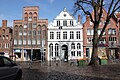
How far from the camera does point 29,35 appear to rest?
211ft

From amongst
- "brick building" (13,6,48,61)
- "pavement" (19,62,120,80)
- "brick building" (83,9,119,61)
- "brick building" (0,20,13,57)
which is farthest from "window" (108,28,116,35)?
"pavement" (19,62,120,80)

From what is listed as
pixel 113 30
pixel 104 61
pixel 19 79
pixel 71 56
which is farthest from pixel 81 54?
pixel 19 79

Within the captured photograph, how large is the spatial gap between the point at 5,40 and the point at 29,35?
8.15m

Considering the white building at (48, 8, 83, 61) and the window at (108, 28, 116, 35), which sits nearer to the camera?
the white building at (48, 8, 83, 61)

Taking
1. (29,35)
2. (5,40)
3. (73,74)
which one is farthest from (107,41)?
(73,74)

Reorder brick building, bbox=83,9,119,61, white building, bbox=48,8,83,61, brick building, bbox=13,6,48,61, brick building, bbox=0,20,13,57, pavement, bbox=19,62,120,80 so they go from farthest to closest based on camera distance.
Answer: brick building, bbox=0,20,13,57 < brick building, bbox=13,6,48,61 < white building, bbox=48,8,83,61 < brick building, bbox=83,9,119,61 < pavement, bbox=19,62,120,80

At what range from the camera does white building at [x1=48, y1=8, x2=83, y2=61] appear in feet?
200

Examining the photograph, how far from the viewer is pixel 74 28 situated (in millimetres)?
62000

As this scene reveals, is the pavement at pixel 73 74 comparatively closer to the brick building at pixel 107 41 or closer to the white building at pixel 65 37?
the white building at pixel 65 37

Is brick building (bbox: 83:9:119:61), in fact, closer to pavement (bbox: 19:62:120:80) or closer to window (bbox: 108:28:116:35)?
window (bbox: 108:28:116:35)

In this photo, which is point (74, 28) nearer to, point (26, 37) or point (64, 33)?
point (64, 33)

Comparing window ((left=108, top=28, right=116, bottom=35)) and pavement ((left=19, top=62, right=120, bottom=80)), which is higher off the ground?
window ((left=108, top=28, right=116, bottom=35))

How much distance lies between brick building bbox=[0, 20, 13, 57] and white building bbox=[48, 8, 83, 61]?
1313cm

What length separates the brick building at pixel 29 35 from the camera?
207 feet
